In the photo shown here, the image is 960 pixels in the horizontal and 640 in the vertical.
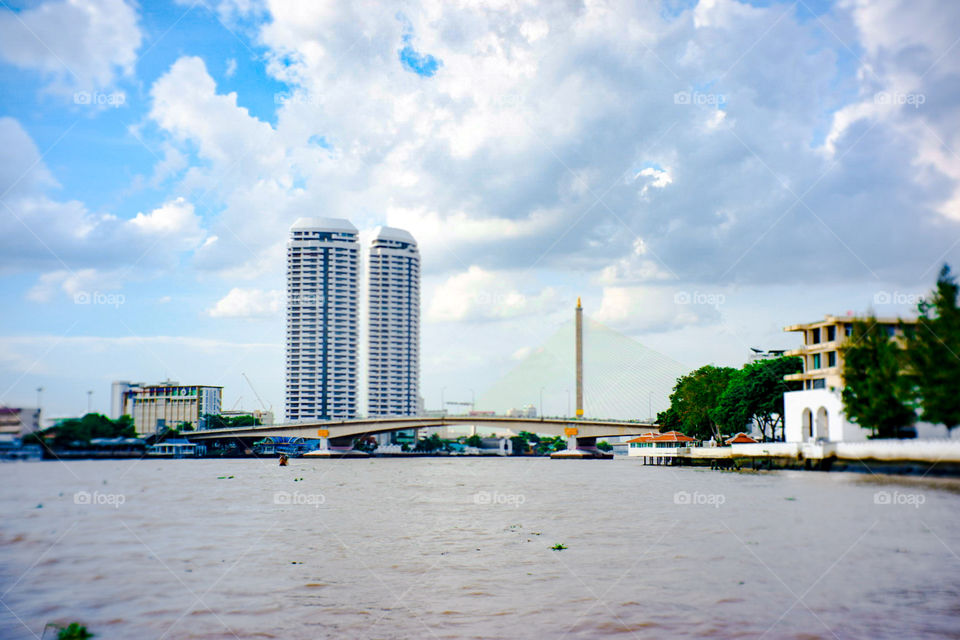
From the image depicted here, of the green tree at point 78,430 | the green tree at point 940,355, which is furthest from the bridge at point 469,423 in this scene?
the green tree at point 78,430

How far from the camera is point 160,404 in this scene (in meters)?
40.0

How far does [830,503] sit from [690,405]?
230ft

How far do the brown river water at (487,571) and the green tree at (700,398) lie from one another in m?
65.5

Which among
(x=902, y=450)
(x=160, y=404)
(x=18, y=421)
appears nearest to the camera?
(x=18, y=421)

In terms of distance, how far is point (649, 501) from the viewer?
110 feet

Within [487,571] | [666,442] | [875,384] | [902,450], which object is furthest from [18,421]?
[666,442]

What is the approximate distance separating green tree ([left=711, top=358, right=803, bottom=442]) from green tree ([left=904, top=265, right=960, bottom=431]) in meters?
34.2

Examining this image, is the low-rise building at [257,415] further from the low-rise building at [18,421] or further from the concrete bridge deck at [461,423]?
the low-rise building at [18,421]

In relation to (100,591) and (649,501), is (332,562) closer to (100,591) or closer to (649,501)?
(100,591)

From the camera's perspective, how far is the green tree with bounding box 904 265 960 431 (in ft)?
133

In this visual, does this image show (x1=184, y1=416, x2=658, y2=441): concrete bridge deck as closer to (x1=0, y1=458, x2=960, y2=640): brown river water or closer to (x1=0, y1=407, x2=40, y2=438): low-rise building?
(x1=0, y1=458, x2=960, y2=640): brown river water

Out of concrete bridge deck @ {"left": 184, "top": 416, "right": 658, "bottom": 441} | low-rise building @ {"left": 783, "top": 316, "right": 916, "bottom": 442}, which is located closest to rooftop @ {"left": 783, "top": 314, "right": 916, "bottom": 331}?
low-rise building @ {"left": 783, "top": 316, "right": 916, "bottom": 442}

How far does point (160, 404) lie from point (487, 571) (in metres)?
30.3

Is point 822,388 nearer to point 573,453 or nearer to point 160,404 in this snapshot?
point 160,404
